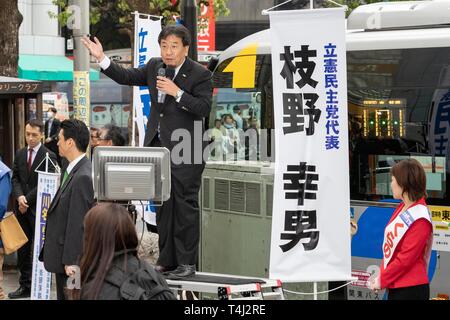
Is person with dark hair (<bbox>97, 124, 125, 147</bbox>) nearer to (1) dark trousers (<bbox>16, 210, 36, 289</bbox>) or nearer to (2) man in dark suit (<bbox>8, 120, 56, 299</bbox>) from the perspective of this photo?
(2) man in dark suit (<bbox>8, 120, 56, 299</bbox>)

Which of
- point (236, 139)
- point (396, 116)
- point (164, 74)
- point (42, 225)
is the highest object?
point (164, 74)

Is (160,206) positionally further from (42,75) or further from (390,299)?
(42,75)

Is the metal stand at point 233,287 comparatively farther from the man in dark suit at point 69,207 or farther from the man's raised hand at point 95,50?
the man's raised hand at point 95,50

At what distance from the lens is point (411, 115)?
9.64m

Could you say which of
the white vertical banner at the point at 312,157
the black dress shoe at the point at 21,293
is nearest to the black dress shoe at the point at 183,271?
the white vertical banner at the point at 312,157

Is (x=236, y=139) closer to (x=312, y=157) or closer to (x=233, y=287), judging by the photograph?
(x=312, y=157)

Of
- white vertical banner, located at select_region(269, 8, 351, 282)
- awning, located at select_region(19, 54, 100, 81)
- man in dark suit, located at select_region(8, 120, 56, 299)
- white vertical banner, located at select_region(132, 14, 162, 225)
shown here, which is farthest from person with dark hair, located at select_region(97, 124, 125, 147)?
awning, located at select_region(19, 54, 100, 81)

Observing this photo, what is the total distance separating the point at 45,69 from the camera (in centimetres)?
3225

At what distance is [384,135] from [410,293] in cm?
362

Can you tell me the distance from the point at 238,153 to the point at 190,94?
340 centimetres

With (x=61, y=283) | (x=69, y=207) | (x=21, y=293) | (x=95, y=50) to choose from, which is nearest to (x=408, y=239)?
(x=69, y=207)

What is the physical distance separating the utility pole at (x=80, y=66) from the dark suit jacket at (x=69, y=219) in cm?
Answer: 532

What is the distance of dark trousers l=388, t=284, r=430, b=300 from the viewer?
6312 millimetres

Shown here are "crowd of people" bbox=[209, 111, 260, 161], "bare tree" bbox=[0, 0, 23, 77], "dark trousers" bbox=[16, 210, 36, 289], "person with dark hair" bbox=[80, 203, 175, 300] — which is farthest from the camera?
"bare tree" bbox=[0, 0, 23, 77]
